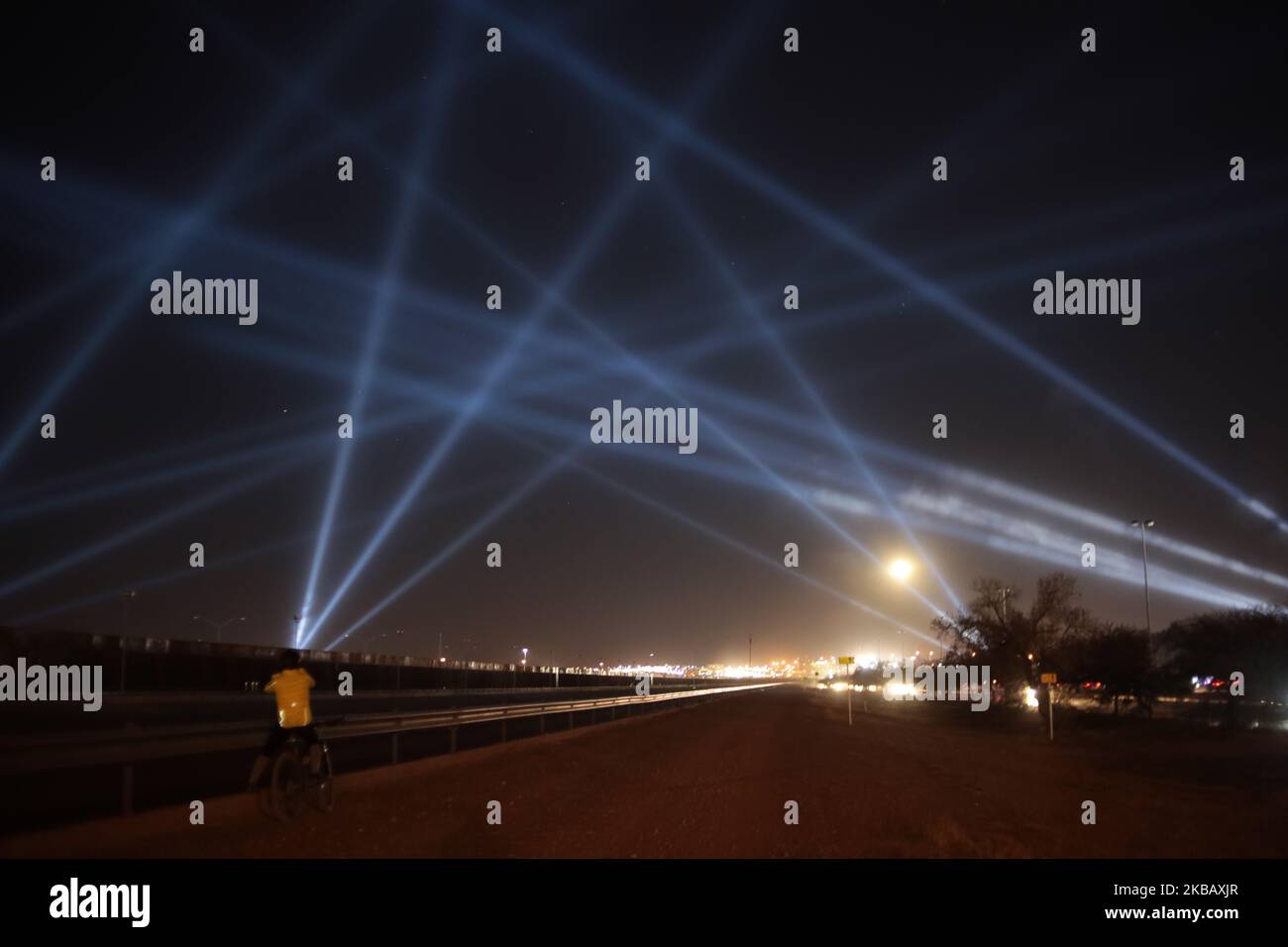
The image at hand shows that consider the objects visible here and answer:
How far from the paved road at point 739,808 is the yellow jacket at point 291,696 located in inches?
42.2

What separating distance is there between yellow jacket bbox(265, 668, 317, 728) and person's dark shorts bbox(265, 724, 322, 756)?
64 mm

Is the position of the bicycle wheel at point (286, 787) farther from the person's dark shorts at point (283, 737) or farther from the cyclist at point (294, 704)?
the cyclist at point (294, 704)

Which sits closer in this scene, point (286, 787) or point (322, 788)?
point (286, 787)

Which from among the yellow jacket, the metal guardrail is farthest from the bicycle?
the metal guardrail

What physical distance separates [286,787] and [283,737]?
0.54m

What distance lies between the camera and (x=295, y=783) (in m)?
11.6

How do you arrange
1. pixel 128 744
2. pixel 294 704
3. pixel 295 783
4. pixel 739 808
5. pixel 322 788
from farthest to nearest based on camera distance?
pixel 739 808 → pixel 322 788 → pixel 294 704 → pixel 295 783 → pixel 128 744

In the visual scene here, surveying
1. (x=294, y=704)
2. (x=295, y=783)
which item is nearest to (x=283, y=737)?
(x=294, y=704)

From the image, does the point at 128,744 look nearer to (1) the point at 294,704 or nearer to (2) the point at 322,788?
(1) the point at 294,704

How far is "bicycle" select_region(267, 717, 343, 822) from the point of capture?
1120cm

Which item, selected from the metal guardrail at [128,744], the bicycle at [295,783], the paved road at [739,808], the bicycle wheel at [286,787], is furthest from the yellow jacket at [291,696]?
the metal guardrail at [128,744]

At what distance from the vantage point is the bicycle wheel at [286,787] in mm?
11163
